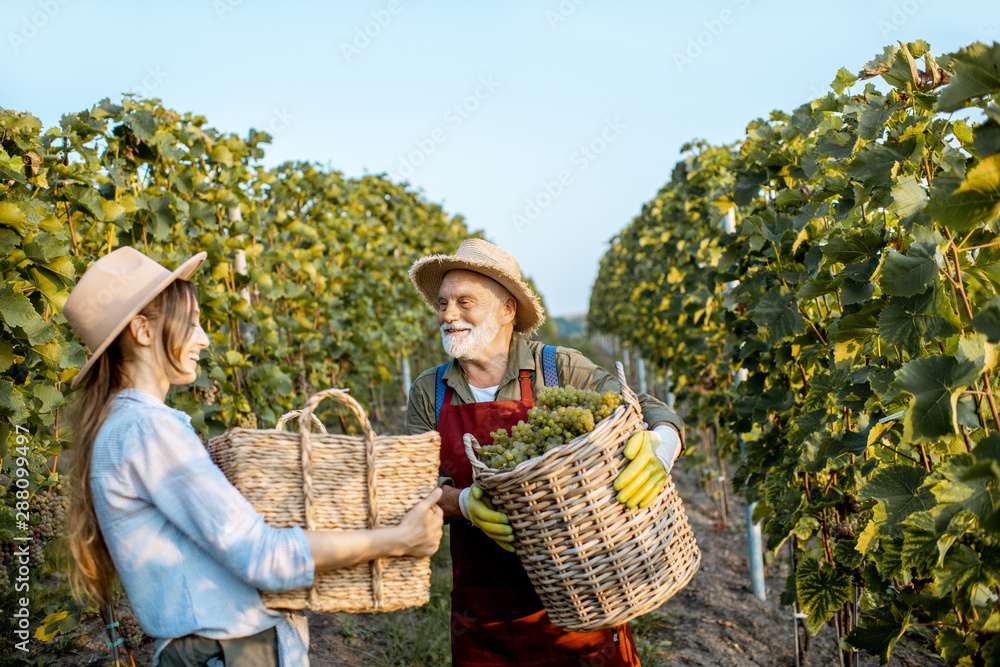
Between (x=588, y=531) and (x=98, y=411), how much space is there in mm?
1120

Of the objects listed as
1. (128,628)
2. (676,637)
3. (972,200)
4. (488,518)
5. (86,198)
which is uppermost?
(86,198)

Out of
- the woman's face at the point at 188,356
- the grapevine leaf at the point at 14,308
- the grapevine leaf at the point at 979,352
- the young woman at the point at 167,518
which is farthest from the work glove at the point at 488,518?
the grapevine leaf at the point at 14,308

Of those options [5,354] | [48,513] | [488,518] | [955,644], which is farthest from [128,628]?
[955,644]

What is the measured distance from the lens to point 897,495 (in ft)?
5.47

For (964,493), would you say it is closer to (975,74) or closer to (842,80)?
(975,74)

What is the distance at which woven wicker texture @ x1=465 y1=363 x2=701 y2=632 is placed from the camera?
159 cm

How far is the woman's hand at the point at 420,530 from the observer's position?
1.42 metres

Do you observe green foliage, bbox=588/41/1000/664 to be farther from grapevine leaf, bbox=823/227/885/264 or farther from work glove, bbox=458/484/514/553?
work glove, bbox=458/484/514/553

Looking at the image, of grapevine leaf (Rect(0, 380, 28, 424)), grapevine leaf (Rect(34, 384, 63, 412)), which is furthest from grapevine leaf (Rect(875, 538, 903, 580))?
grapevine leaf (Rect(34, 384, 63, 412))

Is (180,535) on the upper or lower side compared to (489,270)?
lower

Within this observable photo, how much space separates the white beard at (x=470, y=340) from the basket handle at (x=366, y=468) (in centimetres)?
91

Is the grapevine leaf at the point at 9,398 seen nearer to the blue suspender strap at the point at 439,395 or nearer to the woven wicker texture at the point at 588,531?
the blue suspender strap at the point at 439,395

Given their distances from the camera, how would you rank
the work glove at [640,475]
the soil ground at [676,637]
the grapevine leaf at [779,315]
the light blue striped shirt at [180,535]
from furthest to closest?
the soil ground at [676,637]
the grapevine leaf at [779,315]
the work glove at [640,475]
the light blue striped shirt at [180,535]

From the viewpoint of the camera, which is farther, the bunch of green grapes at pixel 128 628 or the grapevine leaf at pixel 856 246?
the bunch of green grapes at pixel 128 628
